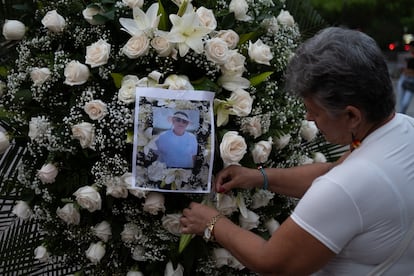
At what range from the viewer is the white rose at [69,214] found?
63.9 inches

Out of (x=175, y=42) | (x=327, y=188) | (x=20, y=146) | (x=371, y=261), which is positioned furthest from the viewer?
(x=20, y=146)

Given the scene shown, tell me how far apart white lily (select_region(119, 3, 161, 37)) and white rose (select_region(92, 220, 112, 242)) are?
0.55 m

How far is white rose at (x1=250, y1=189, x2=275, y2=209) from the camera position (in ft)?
5.76

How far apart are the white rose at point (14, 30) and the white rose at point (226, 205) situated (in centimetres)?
81

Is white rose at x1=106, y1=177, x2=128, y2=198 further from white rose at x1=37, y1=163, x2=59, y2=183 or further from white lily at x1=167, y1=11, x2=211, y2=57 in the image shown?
white lily at x1=167, y1=11, x2=211, y2=57

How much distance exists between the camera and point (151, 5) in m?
1.63

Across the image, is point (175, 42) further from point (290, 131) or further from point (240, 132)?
point (290, 131)

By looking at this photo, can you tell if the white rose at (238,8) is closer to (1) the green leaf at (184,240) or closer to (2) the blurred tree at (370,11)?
(1) the green leaf at (184,240)

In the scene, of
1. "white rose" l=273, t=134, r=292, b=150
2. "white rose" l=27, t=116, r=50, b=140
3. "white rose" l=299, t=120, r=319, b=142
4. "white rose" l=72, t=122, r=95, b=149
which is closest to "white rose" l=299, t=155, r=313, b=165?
"white rose" l=299, t=120, r=319, b=142

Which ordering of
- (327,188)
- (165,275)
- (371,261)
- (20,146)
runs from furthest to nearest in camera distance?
(20,146), (165,275), (371,261), (327,188)

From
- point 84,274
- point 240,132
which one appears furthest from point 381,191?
point 84,274

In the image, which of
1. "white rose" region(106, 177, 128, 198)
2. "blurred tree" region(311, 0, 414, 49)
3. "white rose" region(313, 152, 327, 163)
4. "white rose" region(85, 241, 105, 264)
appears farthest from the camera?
"blurred tree" region(311, 0, 414, 49)

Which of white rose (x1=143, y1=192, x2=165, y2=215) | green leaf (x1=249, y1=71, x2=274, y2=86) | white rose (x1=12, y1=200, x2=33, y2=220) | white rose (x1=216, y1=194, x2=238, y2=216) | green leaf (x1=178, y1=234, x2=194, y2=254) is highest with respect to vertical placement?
green leaf (x1=249, y1=71, x2=274, y2=86)

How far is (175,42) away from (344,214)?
0.65 meters
